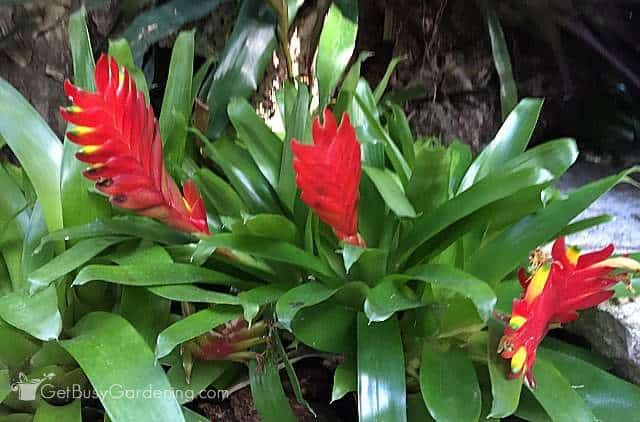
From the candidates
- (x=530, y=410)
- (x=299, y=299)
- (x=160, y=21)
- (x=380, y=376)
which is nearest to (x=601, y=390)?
(x=530, y=410)

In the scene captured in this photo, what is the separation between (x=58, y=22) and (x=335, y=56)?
656 mm

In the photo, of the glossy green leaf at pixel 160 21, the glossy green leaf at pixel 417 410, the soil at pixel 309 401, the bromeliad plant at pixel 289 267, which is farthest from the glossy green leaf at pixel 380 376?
the glossy green leaf at pixel 160 21

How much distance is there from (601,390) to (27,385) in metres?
0.83

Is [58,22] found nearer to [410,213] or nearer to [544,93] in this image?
[410,213]

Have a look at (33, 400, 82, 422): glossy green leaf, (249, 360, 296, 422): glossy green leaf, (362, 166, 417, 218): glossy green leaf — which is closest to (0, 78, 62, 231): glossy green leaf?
(33, 400, 82, 422): glossy green leaf

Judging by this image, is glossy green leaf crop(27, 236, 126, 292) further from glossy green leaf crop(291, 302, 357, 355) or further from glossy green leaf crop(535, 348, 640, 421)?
glossy green leaf crop(535, 348, 640, 421)

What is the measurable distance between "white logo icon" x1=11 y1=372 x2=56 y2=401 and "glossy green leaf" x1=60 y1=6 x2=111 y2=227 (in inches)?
8.9

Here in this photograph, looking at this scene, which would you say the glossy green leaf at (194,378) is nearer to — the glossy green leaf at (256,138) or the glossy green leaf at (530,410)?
the glossy green leaf at (256,138)

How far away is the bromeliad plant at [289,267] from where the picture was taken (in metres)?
0.76

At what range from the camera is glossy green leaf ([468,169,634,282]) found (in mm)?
886

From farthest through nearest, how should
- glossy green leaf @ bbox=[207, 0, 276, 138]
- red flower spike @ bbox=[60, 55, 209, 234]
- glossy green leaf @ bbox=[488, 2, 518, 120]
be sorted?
glossy green leaf @ bbox=[488, 2, 518, 120] < glossy green leaf @ bbox=[207, 0, 276, 138] < red flower spike @ bbox=[60, 55, 209, 234]

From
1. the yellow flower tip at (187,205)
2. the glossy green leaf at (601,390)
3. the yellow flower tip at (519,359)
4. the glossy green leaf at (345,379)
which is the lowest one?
the glossy green leaf at (601,390)

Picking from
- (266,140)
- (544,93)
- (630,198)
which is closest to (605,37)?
(544,93)

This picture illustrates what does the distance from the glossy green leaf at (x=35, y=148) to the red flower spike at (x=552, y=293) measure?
0.67 metres
